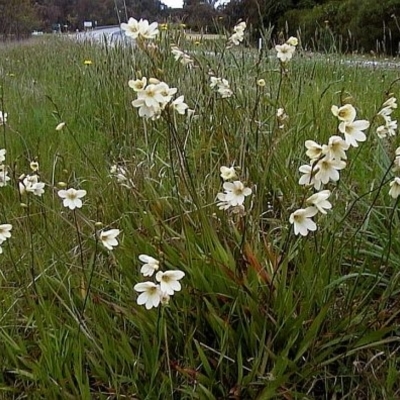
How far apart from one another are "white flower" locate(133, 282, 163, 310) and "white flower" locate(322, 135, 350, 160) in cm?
41

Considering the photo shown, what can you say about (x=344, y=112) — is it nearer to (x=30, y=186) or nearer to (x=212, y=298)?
(x=212, y=298)

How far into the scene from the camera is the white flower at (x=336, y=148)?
97cm

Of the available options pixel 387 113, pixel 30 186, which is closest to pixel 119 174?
pixel 30 186

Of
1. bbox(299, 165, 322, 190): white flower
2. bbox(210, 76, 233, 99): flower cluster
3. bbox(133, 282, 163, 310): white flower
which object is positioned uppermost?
bbox(210, 76, 233, 99): flower cluster

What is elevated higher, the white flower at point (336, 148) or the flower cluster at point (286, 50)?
the flower cluster at point (286, 50)

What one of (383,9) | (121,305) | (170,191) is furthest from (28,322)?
(383,9)

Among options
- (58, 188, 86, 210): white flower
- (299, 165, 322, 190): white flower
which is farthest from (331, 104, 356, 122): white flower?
(58, 188, 86, 210): white flower

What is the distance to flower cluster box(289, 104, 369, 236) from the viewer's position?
3.19 feet

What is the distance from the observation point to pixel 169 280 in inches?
39.9

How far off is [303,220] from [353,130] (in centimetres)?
19

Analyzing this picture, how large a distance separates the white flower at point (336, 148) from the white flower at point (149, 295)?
16.0 inches

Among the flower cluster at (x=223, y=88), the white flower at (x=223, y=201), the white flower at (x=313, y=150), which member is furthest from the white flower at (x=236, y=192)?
the flower cluster at (x=223, y=88)

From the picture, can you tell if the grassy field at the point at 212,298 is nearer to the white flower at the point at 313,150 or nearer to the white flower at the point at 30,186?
the white flower at the point at 30,186

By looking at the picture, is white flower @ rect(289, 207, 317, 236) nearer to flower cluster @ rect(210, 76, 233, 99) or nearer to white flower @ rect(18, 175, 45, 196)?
white flower @ rect(18, 175, 45, 196)
